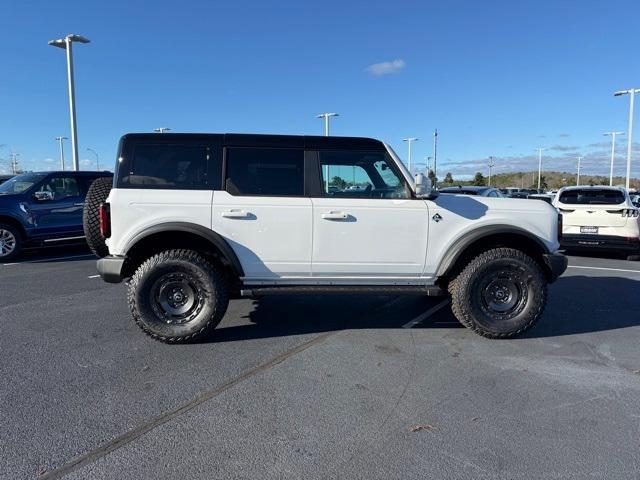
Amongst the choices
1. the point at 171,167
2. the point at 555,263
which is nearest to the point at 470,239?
the point at 555,263

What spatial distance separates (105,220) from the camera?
4.35 m

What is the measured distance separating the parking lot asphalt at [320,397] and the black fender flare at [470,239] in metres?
0.79

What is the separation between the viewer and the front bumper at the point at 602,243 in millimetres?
9656

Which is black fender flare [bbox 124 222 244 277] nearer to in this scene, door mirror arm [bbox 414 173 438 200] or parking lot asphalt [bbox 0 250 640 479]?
parking lot asphalt [bbox 0 250 640 479]

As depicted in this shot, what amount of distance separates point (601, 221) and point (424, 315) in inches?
259

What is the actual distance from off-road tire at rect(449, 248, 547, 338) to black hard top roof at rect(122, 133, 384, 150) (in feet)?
5.26

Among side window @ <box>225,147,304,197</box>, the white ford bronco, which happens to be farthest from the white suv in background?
side window @ <box>225,147,304,197</box>

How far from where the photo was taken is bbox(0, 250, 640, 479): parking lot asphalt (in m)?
2.58

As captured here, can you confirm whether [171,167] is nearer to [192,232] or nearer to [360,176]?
[192,232]

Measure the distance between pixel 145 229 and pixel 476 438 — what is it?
A: 3321 mm

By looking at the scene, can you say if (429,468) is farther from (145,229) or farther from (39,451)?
(145,229)

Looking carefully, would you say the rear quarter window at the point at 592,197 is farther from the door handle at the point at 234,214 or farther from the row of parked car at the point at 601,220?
the door handle at the point at 234,214

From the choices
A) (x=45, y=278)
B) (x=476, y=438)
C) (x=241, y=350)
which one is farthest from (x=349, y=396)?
(x=45, y=278)

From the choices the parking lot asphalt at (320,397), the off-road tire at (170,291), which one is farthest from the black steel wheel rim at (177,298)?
the parking lot asphalt at (320,397)
